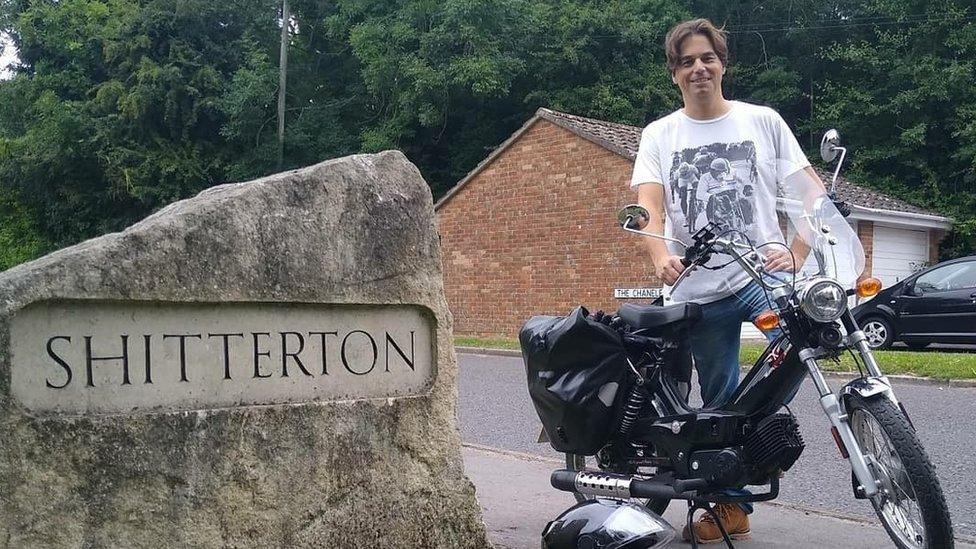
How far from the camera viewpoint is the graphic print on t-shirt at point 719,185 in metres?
3.62

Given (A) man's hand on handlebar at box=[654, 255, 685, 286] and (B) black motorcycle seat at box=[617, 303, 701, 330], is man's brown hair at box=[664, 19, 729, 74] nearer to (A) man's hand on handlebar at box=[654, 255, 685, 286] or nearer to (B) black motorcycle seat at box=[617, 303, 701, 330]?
(A) man's hand on handlebar at box=[654, 255, 685, 286]

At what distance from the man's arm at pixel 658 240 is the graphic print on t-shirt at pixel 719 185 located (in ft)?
0.35

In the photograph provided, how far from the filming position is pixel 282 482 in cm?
309

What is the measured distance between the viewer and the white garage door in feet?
60.3

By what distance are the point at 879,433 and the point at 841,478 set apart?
8.78 feet

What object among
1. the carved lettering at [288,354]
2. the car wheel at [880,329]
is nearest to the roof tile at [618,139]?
the car wheel at [880,329]

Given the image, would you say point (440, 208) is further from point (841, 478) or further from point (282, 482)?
point (282, 482)

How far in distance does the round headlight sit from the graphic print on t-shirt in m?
0.61

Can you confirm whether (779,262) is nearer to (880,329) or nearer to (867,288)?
(867,288)

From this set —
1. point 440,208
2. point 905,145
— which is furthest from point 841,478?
point 905,145

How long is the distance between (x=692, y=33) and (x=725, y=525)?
1.99 metres

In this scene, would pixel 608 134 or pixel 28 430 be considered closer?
pixel 28 430

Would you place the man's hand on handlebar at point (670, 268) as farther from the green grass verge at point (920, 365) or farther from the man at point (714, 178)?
the green grass verge at point (920, 365)

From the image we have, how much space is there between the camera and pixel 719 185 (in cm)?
366
